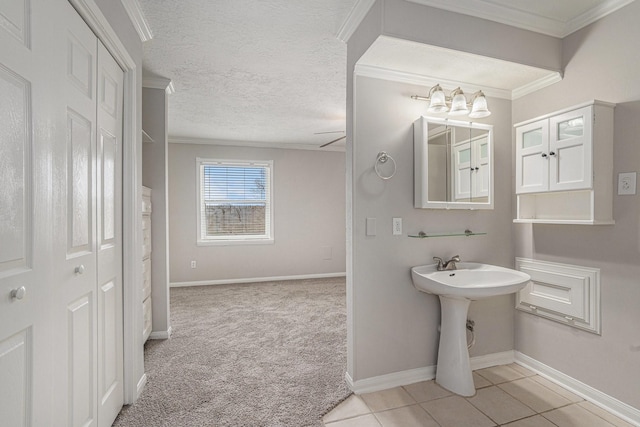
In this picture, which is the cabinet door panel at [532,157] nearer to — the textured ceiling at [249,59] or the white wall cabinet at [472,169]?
the white wall cabinet at [472,169]

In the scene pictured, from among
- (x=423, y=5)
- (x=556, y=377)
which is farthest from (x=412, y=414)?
(x=423, y=5)

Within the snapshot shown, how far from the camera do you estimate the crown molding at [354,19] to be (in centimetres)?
181

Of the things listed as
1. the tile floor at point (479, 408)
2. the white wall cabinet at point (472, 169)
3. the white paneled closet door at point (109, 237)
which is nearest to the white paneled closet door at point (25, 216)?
the white paneled closet door at point (109, 237)

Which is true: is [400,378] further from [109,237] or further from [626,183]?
[109,237]

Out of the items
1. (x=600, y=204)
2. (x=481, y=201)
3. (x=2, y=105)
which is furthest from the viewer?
(x=481, y=201)

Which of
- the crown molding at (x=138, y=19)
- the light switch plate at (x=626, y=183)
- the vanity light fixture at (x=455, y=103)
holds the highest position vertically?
the crown molding at (x=138, y=19)

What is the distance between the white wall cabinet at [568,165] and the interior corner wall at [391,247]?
18.9 inches

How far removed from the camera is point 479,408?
6.13 ft

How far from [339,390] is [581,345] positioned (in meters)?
1.63

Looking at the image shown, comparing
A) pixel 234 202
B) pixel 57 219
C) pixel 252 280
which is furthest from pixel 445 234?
pixel 234 202

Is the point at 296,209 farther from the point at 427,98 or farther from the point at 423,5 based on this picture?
the point at 423,5

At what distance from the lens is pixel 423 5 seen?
179 cm

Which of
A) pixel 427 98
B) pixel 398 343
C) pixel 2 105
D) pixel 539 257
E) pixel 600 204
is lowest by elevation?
pixel 398 343

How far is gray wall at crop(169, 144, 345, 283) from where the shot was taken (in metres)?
5.00
